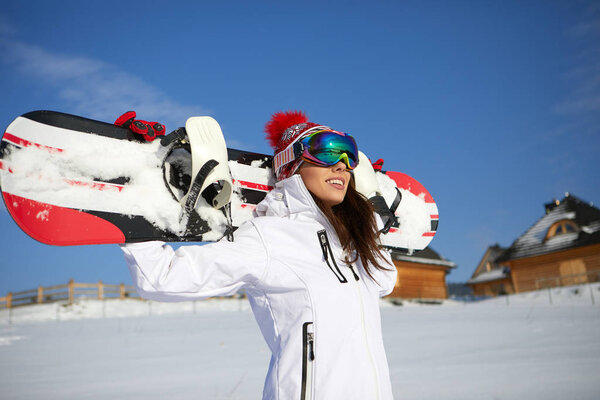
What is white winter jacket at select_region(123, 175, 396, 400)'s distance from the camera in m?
1.74

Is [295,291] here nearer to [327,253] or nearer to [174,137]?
[327,253]

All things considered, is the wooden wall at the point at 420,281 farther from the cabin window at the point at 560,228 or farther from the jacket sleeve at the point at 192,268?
the jacket sleeve at the point at 192,268

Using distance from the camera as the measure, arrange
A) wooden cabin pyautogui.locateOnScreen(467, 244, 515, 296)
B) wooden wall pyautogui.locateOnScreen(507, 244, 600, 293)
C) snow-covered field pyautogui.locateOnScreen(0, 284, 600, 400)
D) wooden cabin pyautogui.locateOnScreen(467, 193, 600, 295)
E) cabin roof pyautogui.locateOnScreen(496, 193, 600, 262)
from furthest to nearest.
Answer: wooden cabin pyautogui.locateOnScreen(467, 244, 515, 296)
cabin roof pyautogui.locateOnScreen(496, 193, 600, 262)
wooden cabin pyautogui.locateOnScreen(467, 193, 600, 295)
wooden wall pyautogui.locateOnScreen(507, 244, 600, 293)
snow-covered field pyautogui.locateOnScreen(0, 284, 600, 400)

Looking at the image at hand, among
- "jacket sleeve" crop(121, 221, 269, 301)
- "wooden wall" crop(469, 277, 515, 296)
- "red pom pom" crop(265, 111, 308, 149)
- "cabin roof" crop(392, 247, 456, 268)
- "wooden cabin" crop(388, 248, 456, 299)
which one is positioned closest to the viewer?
"jacket sleeve" crop(121, 221, 269, 301)

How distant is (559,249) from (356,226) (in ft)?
85.9

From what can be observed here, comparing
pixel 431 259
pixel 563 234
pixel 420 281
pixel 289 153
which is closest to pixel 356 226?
pixel 289 153

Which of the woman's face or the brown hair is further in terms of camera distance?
the woman's face

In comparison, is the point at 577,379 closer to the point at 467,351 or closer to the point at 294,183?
the point at 467,351

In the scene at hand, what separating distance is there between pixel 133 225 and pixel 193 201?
312 mm

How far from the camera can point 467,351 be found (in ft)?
23.4

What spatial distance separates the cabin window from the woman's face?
89.1 ft

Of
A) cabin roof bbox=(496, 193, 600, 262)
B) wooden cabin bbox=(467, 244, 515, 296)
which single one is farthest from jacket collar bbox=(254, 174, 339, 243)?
wooden cabin bbox=(467, 244, 515, 296)

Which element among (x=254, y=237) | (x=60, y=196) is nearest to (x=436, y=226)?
(x=254, y=237)

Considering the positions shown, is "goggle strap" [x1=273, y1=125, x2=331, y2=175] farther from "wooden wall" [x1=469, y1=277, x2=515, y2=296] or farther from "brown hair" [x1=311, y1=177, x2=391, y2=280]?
"wooden wall" [x1=469, y1=277, x2=515, y2=296]
